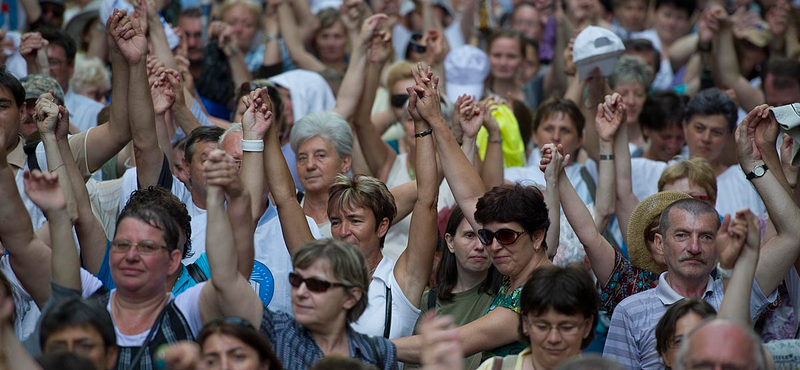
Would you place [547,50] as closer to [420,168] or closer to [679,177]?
[679,177]

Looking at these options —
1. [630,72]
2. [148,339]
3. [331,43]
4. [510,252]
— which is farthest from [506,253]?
[331,43]

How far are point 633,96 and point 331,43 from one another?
8.71ft

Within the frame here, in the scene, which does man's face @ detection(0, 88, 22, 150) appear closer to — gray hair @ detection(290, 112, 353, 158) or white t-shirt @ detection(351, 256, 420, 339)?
gray hair @ detection(290, 112, 353, 158)

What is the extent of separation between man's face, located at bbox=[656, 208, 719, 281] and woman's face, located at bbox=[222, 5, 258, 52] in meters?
5.05

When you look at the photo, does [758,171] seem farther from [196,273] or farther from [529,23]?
[529,23]

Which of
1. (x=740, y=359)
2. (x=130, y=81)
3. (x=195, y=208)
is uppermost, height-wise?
(x=130, y=81)

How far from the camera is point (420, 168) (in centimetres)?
486

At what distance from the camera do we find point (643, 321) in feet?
14.7

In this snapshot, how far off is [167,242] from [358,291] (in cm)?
75

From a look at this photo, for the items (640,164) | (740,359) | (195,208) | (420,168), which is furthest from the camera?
(640,164)

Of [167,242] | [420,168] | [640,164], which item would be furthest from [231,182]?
[640,164]

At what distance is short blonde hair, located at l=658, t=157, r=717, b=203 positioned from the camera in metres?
5.77

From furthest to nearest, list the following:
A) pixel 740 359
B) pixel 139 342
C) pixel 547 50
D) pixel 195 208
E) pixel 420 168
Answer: pixel 547 50 < pixel 195 208 < pixel 420 168 < pixel 139 342 < pixel 740 359

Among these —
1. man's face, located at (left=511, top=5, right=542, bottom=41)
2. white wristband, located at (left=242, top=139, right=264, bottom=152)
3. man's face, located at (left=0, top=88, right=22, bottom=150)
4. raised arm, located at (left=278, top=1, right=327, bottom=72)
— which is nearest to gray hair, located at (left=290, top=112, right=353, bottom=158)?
white wristband, located at (left=242, top=139, right=264, bottom=152)
